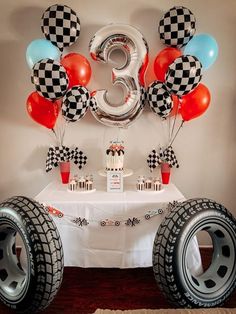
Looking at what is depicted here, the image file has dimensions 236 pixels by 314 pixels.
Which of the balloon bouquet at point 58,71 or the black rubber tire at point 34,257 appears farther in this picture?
the balloon bouquet at point 58,71

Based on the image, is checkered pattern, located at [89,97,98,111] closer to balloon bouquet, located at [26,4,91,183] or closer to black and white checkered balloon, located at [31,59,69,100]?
balloon bouquet, located at [26,4,91,183]

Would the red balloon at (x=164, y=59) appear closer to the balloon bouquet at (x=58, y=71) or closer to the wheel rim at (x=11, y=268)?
the balloon bouquet at (x=58, y=71)

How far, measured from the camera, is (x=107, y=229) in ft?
6.71

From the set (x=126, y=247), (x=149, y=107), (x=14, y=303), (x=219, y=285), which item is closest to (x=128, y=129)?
(x=149, y=107)

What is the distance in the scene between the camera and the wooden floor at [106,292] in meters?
1.87

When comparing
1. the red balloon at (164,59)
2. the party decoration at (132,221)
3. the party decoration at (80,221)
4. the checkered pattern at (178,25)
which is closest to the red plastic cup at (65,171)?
the party decoration at (80,221)

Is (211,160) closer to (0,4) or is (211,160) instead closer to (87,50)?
(87,50)

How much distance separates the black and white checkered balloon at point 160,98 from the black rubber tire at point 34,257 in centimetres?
116

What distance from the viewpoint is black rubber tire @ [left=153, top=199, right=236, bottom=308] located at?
170 cm

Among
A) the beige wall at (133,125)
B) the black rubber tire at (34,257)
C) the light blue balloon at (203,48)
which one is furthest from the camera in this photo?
the beige wall at (133,125)

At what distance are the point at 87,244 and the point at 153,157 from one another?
933mm

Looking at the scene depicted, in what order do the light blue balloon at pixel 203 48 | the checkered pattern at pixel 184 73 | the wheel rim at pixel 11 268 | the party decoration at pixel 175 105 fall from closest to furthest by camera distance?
the wheel rim at pixel 11 268 < the checkered pattern at pixel 184 73 < the light blue balloon at pixel 203 48 < the party decoration at pixel 175 105

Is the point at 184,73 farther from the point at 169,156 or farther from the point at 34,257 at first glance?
the point at 34,257

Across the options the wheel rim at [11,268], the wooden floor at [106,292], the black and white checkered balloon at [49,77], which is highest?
the black and white checkered balloon at [49,77]
